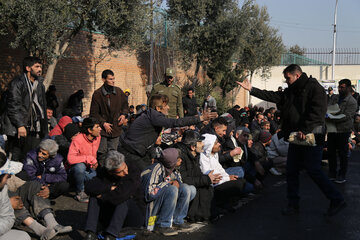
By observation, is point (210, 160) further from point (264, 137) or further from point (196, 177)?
point (264, 137)

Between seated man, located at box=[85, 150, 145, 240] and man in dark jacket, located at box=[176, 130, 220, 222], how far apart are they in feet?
3.93

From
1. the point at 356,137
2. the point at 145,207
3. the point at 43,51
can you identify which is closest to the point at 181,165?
the point at 145,207

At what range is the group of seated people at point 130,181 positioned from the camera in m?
4.95

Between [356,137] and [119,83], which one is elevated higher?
[119,83]

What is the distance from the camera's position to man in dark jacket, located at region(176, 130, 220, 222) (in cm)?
619

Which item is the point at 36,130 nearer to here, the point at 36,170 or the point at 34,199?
the point at 36,170

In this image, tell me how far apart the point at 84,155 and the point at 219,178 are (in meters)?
2.10

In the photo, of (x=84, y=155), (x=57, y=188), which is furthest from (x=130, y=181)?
(x=84, y=155)

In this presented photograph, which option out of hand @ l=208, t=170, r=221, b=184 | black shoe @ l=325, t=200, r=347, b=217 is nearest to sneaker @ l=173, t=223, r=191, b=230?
hand @ l=208, t=170, r=221, b=184

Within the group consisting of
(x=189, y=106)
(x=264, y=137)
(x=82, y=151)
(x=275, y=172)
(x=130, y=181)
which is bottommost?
(x=275, y=172)

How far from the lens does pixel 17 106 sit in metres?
6.41

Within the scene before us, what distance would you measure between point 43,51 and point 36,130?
5.89 m

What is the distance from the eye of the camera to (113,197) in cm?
489

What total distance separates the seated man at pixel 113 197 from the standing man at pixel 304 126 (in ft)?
7.88
